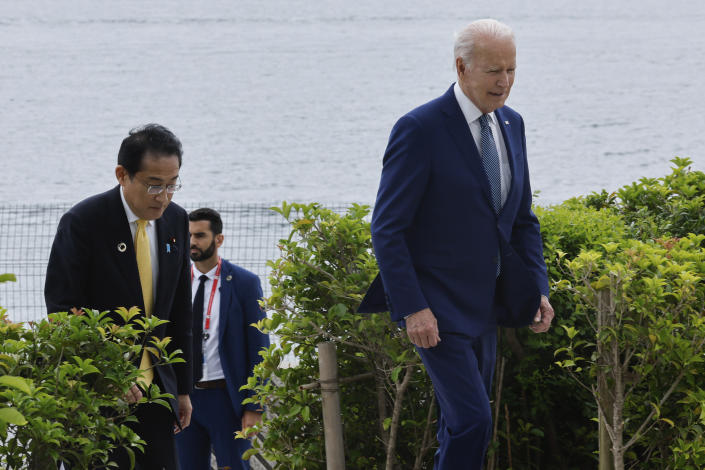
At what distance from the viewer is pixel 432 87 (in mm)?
48219

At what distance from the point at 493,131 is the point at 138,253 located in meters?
1.37

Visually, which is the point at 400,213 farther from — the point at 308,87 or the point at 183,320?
the point at 308,87

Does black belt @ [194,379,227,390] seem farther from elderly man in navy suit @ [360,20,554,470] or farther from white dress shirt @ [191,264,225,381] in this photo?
elderly man in navy suit @ [360,20,554,470]

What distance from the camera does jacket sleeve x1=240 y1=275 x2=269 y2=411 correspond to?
4.98m

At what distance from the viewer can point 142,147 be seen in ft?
10.9

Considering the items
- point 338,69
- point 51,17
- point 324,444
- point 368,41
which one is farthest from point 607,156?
point 51,17

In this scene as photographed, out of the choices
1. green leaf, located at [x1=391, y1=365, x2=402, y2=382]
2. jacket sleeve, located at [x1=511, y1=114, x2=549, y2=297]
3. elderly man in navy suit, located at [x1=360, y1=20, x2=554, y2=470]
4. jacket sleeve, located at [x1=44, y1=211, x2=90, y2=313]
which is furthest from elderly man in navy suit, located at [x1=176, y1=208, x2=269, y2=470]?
jacket sleeve, located at [x1=511, y1=114, x2=549, y2=297]

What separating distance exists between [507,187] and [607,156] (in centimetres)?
3716

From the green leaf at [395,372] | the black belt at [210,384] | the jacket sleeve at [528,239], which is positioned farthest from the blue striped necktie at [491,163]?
the black belt at [210,384]

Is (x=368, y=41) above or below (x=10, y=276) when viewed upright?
above

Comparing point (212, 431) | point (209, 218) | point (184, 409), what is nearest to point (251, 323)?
point (212, 431)

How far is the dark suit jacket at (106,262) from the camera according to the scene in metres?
3.28

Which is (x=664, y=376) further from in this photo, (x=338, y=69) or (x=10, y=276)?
(x=338, y=69)

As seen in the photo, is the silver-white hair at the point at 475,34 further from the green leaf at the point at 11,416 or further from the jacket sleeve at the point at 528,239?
the green leaf at the point at 11,416
